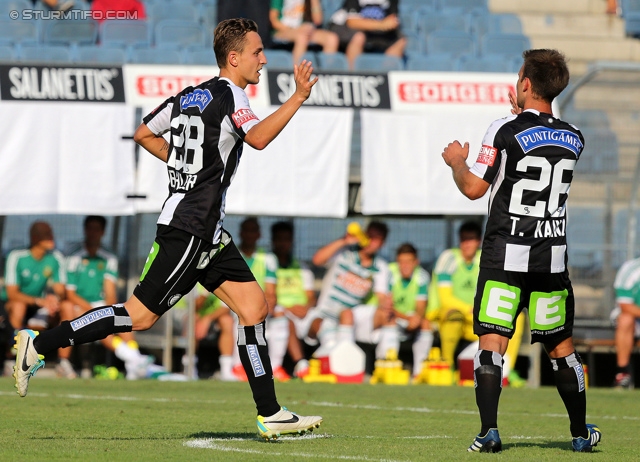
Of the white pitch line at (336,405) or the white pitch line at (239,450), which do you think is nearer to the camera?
the white pitch line at (239,450)

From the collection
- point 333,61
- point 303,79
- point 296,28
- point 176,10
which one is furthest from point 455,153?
point 176,10

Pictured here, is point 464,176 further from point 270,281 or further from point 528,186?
point 270,281

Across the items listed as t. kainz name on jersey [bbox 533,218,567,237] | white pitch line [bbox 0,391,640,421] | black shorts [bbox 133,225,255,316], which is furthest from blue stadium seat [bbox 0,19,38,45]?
t. kainz name on jersey [bbox 533,218,567,237]

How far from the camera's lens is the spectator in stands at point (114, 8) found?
51.4 feet

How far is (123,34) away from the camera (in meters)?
15.8

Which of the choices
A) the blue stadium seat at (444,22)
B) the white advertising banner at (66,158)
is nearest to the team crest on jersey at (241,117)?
the white advertising banner at (66,158)

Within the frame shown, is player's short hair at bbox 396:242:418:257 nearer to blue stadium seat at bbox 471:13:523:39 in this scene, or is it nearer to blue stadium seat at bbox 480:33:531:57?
blue stadium seat at bbox 480:33:531:57

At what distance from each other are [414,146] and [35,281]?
14.3 feet

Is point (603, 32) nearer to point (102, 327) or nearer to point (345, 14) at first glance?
point (345, 14)

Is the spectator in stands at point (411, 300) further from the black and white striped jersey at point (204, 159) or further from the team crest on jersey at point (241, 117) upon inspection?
the team crest on jersey at point (241, 117)

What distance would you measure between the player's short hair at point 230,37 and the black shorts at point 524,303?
1.64m

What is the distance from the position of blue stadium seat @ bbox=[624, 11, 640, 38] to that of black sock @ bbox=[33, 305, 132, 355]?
14.4 meters

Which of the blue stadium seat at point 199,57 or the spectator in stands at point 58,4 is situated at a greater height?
the spectator in stands at point 58,4

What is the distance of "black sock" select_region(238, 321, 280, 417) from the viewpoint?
228 inches
